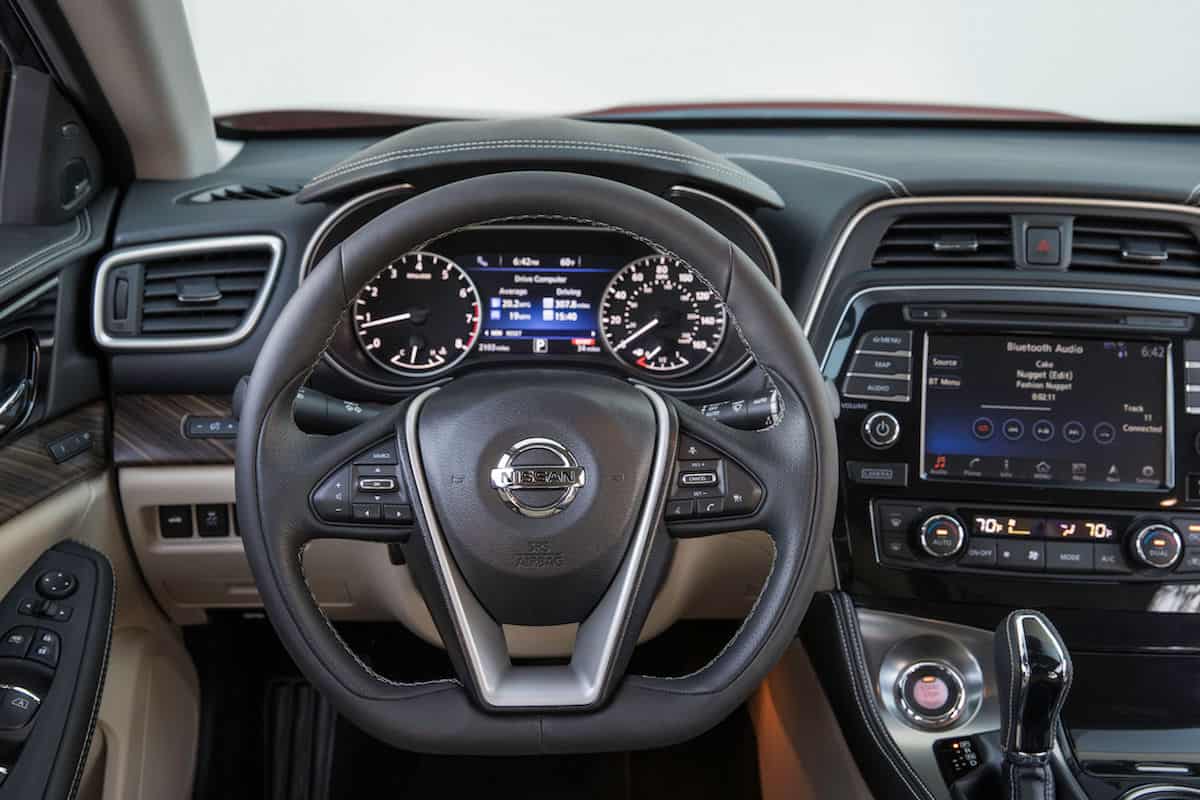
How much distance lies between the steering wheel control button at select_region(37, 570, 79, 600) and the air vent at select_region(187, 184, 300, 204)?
1.95ft

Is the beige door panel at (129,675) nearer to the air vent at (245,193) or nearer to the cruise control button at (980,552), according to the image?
the air vent at (245,193)

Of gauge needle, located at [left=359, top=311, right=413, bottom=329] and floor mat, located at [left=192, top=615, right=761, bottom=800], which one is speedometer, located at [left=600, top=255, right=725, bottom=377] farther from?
floor mat, located at [left=192, top=615, right=761, bottom=800]

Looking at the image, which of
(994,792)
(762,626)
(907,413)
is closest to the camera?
(762,626)

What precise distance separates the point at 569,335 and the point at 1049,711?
818 mm

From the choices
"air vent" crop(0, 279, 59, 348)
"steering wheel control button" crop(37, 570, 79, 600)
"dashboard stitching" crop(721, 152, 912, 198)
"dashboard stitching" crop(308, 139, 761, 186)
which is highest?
"dashboard stitching" crop(308, 139, 761, 186)

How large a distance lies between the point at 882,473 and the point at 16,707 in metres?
1.21

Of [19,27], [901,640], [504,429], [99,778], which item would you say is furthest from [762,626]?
[19,27]

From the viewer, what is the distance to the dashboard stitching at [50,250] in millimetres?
1480

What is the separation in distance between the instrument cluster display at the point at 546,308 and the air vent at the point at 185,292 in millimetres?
195

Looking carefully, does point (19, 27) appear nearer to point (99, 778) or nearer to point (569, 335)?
point (569, 335)

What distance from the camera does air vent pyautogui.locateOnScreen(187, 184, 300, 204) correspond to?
173 centimetres

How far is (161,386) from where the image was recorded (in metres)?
1.69

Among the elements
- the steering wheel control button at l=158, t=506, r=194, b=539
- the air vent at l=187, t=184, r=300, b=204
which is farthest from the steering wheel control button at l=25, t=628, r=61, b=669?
the air vent at l=187, t=184, r=300, b=204

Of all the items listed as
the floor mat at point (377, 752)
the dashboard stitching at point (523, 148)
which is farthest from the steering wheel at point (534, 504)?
the floor mat at point (377, 752)
